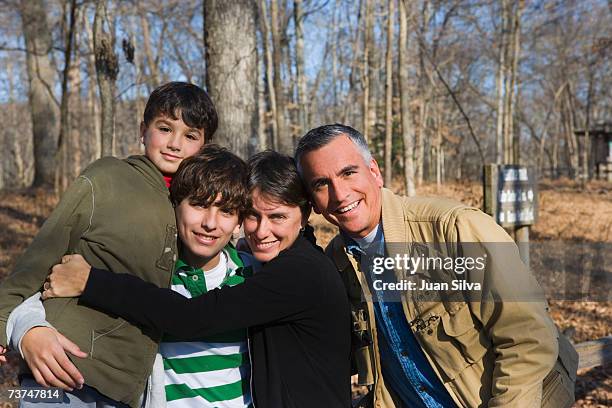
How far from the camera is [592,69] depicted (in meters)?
37.0

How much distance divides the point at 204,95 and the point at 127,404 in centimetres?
134

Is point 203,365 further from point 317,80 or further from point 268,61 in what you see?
point 317,80

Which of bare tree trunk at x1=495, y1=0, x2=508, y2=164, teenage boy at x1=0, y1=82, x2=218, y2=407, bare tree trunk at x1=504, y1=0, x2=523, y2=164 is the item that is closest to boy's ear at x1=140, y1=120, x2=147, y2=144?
teenage boy at x1=0, y1=82, x2=218, y2=407

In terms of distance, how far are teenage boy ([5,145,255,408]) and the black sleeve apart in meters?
0.20

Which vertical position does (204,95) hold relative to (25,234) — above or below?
above

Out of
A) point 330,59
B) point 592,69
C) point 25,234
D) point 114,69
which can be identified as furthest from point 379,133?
point 592,69

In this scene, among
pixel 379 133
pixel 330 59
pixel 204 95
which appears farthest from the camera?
pixel 330 59

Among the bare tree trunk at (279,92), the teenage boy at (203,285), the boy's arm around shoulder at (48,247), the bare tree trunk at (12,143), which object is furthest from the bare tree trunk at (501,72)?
the bare tree trunk at (12,143)

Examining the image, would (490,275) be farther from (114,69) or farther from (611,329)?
(114,69)

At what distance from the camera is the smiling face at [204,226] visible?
2.19 meters

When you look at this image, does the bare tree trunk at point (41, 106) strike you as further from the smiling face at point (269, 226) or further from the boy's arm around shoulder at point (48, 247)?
the smiling face at point (269, 226)

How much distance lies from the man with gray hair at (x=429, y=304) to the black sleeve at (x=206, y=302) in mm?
400

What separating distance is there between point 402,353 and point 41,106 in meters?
17.3

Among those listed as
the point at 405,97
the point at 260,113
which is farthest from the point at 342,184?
the point at 405,97
